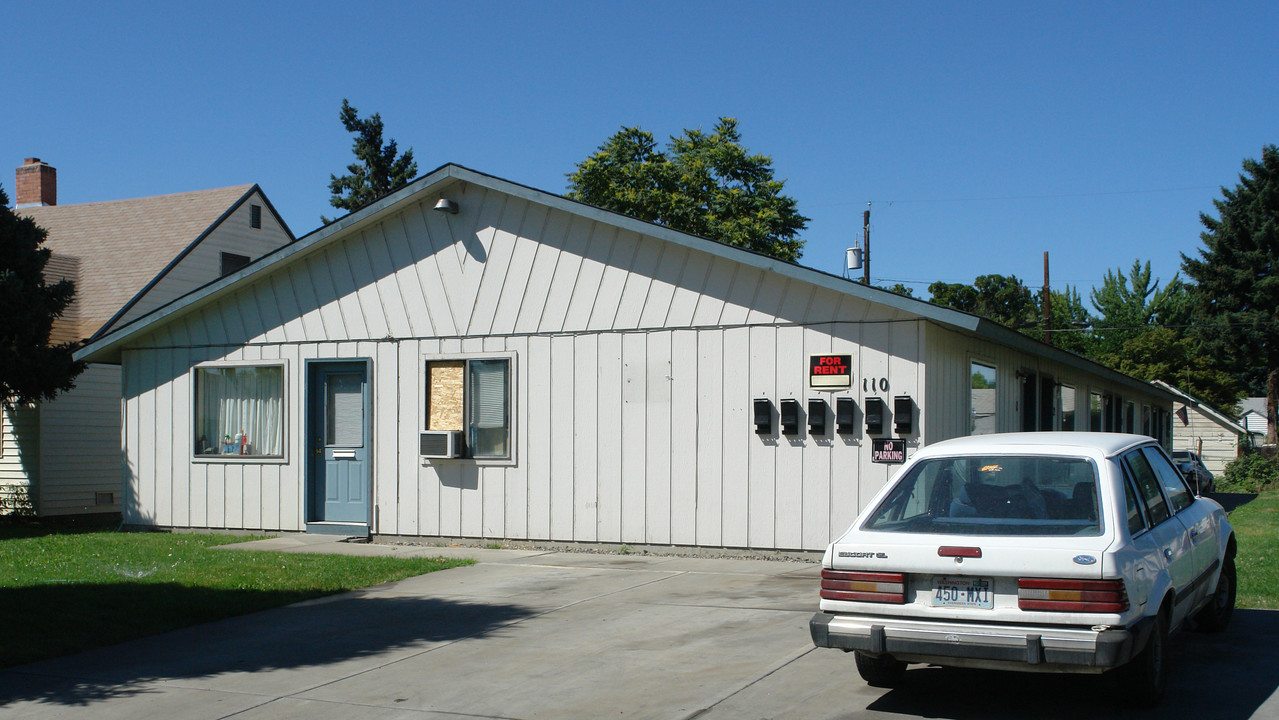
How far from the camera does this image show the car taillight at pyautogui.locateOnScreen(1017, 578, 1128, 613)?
515cm

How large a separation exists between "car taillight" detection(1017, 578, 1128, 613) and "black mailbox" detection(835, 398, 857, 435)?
6264 mm

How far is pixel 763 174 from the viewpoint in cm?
4253

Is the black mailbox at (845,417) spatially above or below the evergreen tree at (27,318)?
below

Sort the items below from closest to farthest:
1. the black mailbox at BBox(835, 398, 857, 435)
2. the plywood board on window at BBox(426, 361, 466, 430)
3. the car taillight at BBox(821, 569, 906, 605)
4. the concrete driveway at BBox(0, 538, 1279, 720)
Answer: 1. the car taillight at BBox(821, 569, 906, 605)
2. the concrete driveway at BBox(0, 538, 1279, 720)
3. the black mailbox at BBox(835, 398, 857, 435)
4. the plywood board on window at BBox(426, 361, 466, 430)

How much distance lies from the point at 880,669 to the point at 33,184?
28.3 meters

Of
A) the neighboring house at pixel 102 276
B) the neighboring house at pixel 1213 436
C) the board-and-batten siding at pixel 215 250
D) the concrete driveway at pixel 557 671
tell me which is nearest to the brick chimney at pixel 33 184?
the neighboring house at pixel 102 276

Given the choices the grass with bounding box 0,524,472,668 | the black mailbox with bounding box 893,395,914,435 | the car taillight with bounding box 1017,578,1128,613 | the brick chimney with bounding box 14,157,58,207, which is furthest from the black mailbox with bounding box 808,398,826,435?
the brick chimney with bounding box 14,157,58,207

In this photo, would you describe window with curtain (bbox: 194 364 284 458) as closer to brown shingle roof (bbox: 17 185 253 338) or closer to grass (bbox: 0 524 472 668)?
grass (bbox: 0 524 472 668)

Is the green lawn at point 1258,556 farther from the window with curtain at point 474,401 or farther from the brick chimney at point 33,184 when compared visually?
the brick chimney at point 33,184

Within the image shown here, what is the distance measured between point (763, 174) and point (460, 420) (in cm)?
3081

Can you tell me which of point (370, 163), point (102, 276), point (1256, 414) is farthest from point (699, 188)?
point (1256, 414)

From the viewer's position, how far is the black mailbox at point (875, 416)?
37.3 ft

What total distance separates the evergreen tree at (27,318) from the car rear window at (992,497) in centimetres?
1513

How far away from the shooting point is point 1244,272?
44719mm
